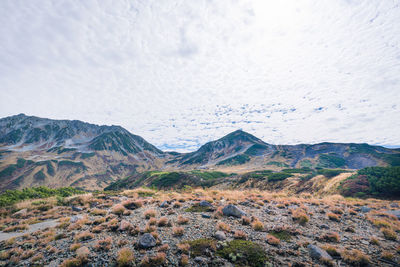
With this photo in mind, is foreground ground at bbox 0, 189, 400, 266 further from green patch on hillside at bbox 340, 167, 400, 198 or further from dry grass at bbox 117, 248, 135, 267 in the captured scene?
green patch on hillside at bbox 340, 167, 400, 198

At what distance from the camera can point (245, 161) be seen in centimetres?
17425

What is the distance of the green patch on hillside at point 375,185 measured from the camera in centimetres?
2306

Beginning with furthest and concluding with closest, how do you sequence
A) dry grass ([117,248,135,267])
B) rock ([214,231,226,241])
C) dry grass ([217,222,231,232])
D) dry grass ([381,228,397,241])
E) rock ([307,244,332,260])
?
dry grass ([217,222,231,232])
dry grass ([381,228,397,241])
rock ([214,231,226,241])
rock ([307,244,332,260])
dry grass ([117,248,135,267])

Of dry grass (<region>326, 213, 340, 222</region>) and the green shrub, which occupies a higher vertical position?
the green shrub

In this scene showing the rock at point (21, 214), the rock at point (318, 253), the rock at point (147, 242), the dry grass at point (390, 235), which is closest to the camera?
the rock at point (318, 253)

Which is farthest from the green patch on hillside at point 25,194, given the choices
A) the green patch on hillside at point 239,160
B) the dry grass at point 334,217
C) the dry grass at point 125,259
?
the green patch on hillside at point 239,160

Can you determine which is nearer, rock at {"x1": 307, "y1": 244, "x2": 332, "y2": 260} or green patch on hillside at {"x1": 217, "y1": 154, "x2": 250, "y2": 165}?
rock at {"x1": 307, "y1": 244, "x2": 332, "y2": 260}

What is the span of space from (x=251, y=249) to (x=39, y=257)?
9.39m

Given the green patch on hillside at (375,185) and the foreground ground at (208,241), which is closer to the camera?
the foreground ground at (208,241)

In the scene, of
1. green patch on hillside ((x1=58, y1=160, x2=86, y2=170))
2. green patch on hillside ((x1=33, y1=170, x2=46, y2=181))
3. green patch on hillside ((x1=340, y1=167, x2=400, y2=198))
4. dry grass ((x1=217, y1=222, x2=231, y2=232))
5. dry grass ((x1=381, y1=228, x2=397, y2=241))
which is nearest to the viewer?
dry grass ((x1=381, y1=228, x2=397, y2=241))

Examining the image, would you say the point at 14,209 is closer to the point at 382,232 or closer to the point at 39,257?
the point at 39,257

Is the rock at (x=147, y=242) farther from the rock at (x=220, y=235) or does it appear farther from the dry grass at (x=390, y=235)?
the dry grass at (x=390, y=235)

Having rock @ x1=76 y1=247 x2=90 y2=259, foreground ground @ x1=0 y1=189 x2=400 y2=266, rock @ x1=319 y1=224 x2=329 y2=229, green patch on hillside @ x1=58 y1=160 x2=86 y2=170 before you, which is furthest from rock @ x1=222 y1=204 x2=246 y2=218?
green patch on hillside @ x1=58 y1=160 x2=86 y2=170

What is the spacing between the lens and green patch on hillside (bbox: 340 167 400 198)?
23.1 metres
